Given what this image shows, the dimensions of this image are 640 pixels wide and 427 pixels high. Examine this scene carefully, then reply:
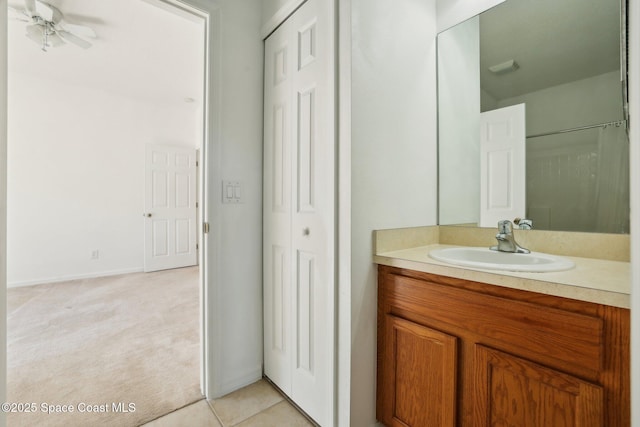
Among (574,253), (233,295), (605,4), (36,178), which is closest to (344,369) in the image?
(233,295)

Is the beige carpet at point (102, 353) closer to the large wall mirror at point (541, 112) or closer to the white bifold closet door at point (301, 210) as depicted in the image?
the white bifold closet door at point (301, 210)

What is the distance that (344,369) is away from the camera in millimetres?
1112

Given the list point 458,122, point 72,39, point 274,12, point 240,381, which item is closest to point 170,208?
point 72,39

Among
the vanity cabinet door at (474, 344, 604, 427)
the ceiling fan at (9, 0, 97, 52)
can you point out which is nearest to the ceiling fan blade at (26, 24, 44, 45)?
the ceiling fan at (9, 0, 97, 52)

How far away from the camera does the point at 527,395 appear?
31.3 inches

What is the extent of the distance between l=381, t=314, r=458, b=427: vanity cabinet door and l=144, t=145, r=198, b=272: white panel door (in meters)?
4.35

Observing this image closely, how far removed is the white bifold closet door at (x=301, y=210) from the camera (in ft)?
3.90

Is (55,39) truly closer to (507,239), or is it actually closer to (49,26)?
(49,26)

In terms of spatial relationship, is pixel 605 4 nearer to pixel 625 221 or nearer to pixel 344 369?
pixel 625 221

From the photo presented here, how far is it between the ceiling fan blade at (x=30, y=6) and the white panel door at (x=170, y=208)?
2255mm

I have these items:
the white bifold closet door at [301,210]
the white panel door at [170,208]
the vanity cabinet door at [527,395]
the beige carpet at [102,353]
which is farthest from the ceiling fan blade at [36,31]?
the vanity cabinet door at [527,395]

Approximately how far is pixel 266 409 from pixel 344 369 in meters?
0.59

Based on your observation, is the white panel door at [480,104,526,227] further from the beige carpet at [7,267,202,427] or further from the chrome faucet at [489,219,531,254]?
the beige carpet at [7,267,202,427]

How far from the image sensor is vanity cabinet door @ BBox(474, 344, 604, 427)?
0.71m
